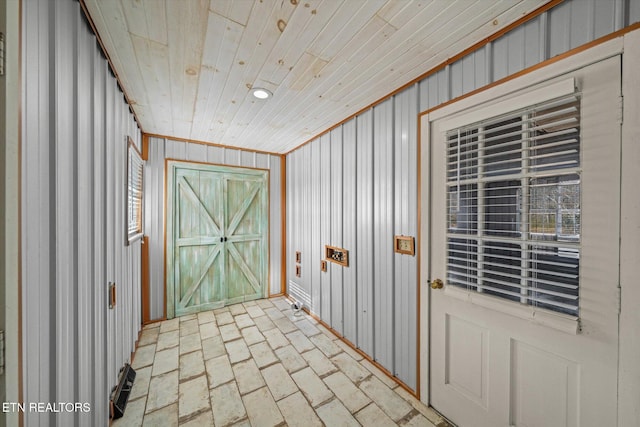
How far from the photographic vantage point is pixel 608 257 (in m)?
1.06

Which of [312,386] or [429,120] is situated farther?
[312,386]

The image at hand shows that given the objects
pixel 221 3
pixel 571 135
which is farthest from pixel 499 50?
pixel 221 3

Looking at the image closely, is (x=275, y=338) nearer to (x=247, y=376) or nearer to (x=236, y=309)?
(x=247, y=376)

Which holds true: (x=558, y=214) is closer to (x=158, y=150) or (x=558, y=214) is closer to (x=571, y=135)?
(x=571, y=135)

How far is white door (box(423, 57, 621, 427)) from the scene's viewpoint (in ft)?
3.53

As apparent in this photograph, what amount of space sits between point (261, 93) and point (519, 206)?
209 cm

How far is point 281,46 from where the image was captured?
1521 millimetres

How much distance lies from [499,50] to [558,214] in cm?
103

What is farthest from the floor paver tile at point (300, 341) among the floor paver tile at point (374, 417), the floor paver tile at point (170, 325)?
the floor paver tile at point (170, 325)

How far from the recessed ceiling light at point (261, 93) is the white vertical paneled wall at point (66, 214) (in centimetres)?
101

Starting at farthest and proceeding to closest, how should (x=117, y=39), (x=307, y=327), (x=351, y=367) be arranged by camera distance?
(x=307, y=327) → (x=351, y=367) → (x=117, y=39)

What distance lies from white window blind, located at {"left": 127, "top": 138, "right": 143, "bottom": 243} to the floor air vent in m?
1.13

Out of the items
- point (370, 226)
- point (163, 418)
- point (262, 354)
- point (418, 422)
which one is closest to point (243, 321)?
point (262, 354)

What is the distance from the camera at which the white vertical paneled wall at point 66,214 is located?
0.83 meters
